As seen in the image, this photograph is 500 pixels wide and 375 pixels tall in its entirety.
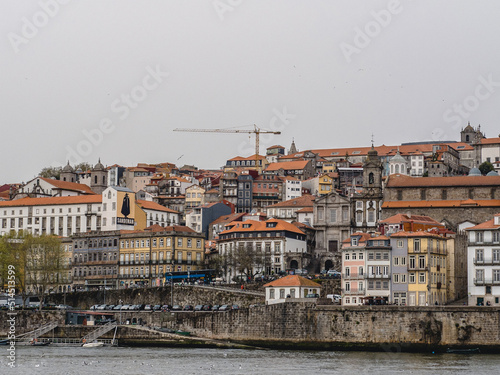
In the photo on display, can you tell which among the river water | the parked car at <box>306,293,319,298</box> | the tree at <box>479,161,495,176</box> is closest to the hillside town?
the parked car at <box>306,293,319,298</box>

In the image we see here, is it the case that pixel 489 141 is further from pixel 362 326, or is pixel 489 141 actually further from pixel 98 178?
pixel 362 326

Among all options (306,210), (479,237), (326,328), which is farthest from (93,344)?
(306,210)

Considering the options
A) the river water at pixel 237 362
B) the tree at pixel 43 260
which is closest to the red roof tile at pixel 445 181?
the tree at pixel 43 260

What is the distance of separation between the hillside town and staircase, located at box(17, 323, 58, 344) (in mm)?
11604

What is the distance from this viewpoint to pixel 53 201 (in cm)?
13088

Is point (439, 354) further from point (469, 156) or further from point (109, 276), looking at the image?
point (469, 156)

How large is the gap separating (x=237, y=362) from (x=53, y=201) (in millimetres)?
66202

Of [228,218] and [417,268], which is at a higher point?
[228,218]

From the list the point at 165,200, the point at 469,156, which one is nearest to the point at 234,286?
the point at 165,200

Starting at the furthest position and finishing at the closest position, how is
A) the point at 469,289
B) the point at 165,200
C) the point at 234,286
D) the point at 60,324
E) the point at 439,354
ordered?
the point at 165,200 → the point at 234,286 → the point at 60,324 → the point at 469,289 → the point at 439,354

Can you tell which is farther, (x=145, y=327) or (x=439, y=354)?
(x=145, y=327)

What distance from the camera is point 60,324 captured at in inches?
3610

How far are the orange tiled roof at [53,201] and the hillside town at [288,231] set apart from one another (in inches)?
8.1

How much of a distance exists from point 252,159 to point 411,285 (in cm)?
9532
